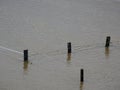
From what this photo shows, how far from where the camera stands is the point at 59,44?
64.6 feet

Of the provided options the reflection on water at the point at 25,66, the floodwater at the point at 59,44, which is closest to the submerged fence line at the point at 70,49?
the floodwater at the point at 59,44

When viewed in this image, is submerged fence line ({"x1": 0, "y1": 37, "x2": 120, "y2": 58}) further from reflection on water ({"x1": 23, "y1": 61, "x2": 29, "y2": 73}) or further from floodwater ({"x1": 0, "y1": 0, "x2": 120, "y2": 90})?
reflection on water ({"x1": 23, "y1": 61, "x2": 29, "y2": 73})

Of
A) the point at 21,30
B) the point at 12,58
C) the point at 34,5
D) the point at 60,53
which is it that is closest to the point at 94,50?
the point at 60,53

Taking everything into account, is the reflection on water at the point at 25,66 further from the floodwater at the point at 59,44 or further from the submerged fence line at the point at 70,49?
the submerged fence line at the point at 70,49

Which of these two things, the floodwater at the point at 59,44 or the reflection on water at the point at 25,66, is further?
the reflection on water at the point at 25,66

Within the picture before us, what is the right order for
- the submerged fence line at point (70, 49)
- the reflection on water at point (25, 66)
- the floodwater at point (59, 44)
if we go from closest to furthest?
the floodwater at point (59, 44) < the reflection on water at point (25, 66) < the submerged fence line at point (70, 49)

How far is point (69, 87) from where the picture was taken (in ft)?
47.2

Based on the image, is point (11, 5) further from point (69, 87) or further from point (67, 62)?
point (69, 87)

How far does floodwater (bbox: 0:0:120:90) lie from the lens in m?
15.0

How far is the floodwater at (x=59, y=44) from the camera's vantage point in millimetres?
15016

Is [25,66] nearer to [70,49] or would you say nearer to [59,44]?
[70,49]

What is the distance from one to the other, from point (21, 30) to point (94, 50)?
16.8 ft

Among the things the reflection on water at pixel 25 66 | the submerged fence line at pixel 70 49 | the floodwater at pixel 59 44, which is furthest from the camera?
the submerged fence line at pixel 70 49

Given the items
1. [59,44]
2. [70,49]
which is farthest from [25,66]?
[59,44]
